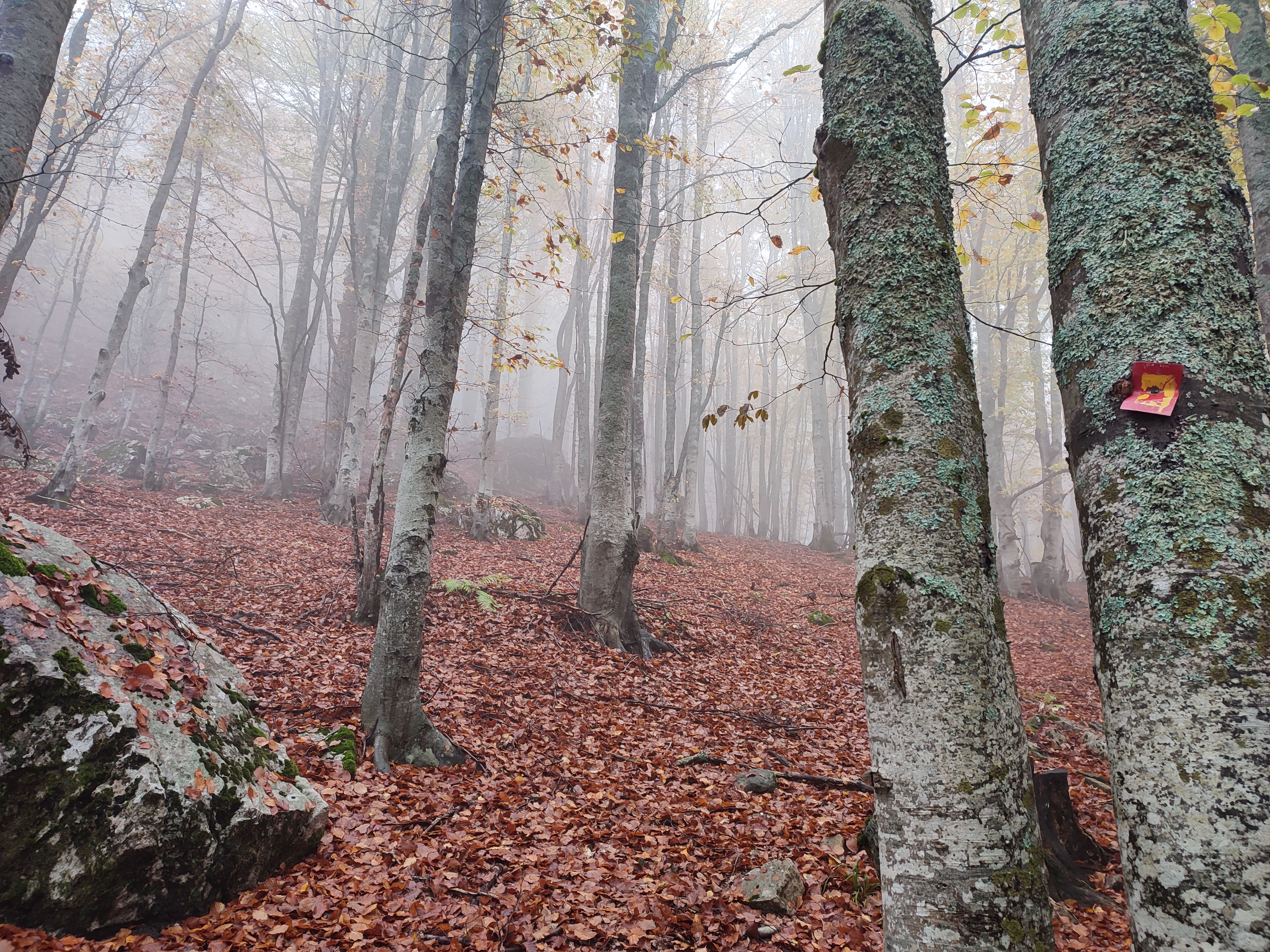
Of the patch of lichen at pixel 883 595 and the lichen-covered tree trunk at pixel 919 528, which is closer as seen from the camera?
the lichen-covered tree trunk at pixel 919 528

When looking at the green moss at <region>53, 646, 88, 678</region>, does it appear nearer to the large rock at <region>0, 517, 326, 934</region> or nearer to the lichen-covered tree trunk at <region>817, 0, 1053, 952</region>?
the large rock at <region>0, 517, 326, 934</region>

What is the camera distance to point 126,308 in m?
10.9

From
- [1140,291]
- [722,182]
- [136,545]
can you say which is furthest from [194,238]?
[1140,291]

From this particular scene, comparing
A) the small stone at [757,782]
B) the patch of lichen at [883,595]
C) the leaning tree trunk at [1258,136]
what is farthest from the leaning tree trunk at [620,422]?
the leaning tree trunk at [1258,136]

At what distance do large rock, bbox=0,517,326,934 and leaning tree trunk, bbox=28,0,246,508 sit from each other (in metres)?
8.85

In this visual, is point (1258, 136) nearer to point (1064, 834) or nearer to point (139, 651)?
point (1064, 834)

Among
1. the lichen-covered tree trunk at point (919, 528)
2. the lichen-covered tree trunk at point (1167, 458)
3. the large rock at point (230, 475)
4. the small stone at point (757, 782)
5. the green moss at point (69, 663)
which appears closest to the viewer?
the lichen-covered tree trunk at point (1167, 458)

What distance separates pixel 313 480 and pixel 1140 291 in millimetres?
17040

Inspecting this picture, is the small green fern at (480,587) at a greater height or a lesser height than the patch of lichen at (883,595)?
lesser

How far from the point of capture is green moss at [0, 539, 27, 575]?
2.70 meters

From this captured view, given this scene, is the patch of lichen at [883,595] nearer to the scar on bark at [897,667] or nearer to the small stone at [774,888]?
the scar on bark at [897,667]

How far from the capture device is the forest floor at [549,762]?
2.68 meters

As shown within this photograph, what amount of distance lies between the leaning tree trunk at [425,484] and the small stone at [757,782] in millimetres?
2058

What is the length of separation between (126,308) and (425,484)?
10997 millimetres
